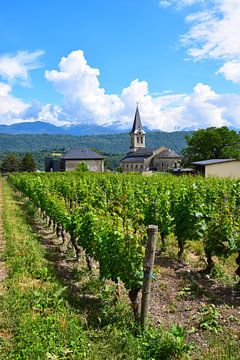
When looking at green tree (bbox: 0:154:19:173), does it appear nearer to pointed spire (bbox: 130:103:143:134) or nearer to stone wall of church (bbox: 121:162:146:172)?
stone wall of church (bbox: 121:162:146:172)

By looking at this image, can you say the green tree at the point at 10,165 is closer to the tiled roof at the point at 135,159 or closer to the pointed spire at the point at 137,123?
the tiled roof at the point at 135,159

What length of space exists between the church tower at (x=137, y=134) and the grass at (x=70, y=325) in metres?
94.5

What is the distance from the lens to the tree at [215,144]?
183 feet

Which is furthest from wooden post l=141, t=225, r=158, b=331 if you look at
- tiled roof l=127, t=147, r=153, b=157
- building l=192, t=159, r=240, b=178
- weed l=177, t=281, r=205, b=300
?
tiled roof l=127, t=147, r=153, b=157

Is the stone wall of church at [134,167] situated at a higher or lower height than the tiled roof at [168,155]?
lower

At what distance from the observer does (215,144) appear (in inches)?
2222

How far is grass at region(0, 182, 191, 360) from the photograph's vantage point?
4.00 metres

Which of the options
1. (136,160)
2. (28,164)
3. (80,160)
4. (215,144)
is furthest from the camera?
(136,160)

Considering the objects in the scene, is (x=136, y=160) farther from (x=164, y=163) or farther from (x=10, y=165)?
(x=10, y=165)

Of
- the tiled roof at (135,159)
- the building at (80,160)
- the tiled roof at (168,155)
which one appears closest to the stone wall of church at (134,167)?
the tiled roof at (135,159)

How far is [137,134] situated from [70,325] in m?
97.4

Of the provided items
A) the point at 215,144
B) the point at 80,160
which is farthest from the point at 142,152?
the point at 215,144

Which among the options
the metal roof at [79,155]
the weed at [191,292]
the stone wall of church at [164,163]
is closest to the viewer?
the weed at [191,292]

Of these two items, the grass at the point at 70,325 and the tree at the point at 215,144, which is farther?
the tree at the point at 215,144
